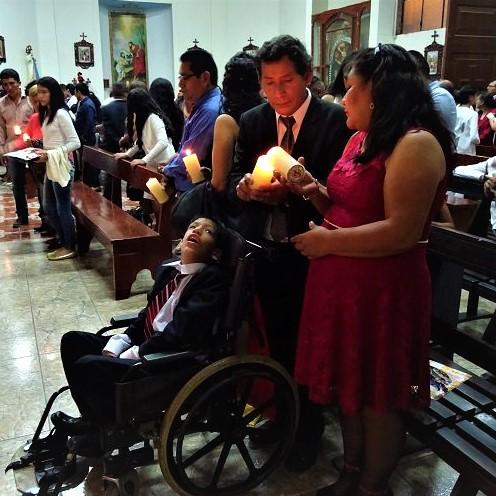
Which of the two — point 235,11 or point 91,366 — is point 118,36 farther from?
point 91,366

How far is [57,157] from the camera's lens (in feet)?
14.7

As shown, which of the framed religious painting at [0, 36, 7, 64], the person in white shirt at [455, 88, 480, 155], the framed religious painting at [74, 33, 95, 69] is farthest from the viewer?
the framed religious painting at [74, 33, 95, 69]

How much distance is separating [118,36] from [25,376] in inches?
510

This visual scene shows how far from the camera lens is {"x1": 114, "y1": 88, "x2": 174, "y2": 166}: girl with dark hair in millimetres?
4250

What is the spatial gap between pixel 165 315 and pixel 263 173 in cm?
68

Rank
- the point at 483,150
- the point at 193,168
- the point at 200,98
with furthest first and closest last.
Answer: the point at 483,150 < the point at 200,98 < the point at 193,168

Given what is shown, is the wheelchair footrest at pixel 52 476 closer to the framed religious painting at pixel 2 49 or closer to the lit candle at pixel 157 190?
the lit candle at pixel 157 190

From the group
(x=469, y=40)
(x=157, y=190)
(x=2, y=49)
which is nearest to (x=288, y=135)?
(x=157, y=190)

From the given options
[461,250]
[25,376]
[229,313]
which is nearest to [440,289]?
[461,250]

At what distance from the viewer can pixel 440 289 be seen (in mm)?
2369

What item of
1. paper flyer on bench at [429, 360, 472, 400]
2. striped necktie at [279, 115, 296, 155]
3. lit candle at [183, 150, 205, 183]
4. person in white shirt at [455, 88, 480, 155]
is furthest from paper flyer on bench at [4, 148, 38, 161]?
person in white shirt at [455, 88, 480, 155]

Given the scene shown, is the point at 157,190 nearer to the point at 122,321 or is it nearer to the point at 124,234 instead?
the point at 124,234

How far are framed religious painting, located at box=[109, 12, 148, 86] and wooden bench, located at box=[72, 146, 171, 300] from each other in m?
10.1

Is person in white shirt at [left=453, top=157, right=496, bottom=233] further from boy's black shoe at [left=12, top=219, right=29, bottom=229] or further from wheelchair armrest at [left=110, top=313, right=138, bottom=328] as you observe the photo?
boy's black shoe at [left=12, top=219, right=29, bottom=229]
